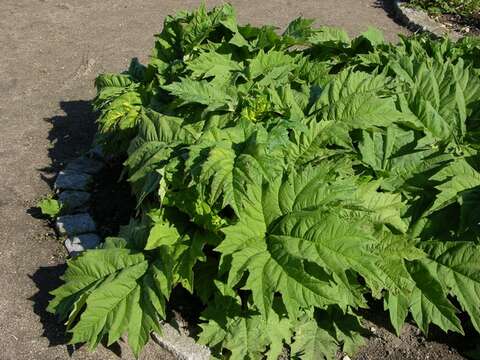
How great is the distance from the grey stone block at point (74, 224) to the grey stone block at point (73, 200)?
118 mm

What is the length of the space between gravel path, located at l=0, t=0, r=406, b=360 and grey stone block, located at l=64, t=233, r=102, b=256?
8 centimetres

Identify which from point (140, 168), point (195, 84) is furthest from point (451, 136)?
point (140, 168)

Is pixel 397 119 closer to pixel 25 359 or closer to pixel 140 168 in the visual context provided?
pixel 140 168

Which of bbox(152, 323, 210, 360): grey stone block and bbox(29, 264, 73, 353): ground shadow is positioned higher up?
bbox(152, 323, 210, 360): grey stone block

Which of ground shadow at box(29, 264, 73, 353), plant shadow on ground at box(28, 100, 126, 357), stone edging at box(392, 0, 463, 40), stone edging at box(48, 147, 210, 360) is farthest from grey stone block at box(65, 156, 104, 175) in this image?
stone edging at box(392, 0, 463, 40)

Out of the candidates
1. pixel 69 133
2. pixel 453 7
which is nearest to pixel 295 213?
pixel 69 133

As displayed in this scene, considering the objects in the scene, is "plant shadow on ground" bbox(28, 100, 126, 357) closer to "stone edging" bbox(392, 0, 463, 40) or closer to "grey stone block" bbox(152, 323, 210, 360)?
"grey stone block" bbox(152, 323, 210, 360)

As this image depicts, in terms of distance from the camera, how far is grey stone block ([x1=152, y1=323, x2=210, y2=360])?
333 centimetres

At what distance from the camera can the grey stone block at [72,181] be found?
464 centimetres

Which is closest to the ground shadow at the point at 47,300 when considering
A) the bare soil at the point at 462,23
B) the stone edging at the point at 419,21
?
the stone edging at the point at 419,21

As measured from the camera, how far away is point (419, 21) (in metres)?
7.86

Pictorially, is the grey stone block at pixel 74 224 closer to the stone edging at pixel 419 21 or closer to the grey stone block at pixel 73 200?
the grey stone block at pixel 73 200

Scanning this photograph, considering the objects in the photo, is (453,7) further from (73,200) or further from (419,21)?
(73,200)

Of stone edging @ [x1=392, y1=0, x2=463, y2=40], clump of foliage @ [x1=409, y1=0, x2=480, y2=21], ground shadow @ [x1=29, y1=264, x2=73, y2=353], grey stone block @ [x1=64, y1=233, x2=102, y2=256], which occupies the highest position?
clump of foliage @ [x1=409, y1=0, x2=480, y2=21]
